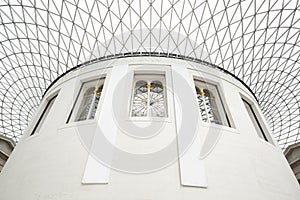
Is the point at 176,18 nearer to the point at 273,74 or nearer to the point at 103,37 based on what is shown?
the point at 103,37

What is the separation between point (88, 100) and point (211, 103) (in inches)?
370

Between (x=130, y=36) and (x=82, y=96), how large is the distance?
47.9 ft

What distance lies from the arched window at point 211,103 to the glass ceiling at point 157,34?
1277cm

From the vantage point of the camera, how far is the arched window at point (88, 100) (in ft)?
44.3

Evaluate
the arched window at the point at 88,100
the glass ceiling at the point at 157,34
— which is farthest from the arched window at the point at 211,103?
the glass ceiling at the point at 157,34

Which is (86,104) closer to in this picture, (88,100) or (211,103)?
(88,100)

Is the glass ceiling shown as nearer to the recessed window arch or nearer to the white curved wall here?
the recessed window arch

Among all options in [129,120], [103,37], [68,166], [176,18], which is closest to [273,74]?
[176,18]

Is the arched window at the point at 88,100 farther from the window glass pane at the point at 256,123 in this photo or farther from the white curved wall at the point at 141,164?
the window glass pane at the point at 256,123

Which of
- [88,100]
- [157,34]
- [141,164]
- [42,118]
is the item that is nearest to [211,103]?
[141,164]

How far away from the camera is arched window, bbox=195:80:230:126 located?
13.7 meters

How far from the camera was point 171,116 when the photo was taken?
1165 centimetres

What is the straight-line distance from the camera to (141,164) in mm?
9320

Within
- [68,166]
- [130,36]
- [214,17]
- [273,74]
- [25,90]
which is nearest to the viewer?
[68,166]
